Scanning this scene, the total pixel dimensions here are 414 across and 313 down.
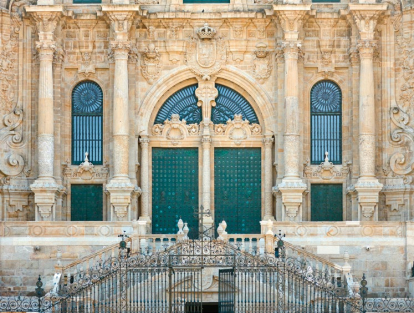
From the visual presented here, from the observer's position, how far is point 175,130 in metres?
46.0

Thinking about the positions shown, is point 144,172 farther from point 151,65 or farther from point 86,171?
point 151,65

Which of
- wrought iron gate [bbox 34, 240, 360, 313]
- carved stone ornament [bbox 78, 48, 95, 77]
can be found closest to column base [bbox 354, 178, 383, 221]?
wrought iron gate [bbox 34, 240, 360, 313]

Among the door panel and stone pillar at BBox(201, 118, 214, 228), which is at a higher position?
stone pillar at BBox(201, 118, 214, 228)

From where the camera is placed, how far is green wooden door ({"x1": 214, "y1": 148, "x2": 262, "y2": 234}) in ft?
149

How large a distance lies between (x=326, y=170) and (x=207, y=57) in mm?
5827

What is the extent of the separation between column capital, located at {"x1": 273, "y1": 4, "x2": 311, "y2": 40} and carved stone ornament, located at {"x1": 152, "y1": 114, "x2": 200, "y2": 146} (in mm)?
4730

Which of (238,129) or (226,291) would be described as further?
(238,129)

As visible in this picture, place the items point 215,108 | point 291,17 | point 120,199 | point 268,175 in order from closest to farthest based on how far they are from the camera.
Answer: point 120,199, point 291,17, point 268,175, point 215,108

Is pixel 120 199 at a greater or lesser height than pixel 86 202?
greater

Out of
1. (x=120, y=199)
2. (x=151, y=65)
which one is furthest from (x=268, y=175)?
(x=151, y=65)

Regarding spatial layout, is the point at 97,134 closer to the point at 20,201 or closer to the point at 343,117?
the point at 20,201

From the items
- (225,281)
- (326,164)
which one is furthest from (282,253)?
(326,164)

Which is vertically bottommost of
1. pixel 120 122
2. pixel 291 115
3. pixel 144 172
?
pixel 144 172

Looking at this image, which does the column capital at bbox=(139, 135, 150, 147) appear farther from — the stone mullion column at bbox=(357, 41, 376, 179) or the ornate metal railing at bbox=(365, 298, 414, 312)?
the ornate metal railing at bbox=(365, 298, 414, 312)
